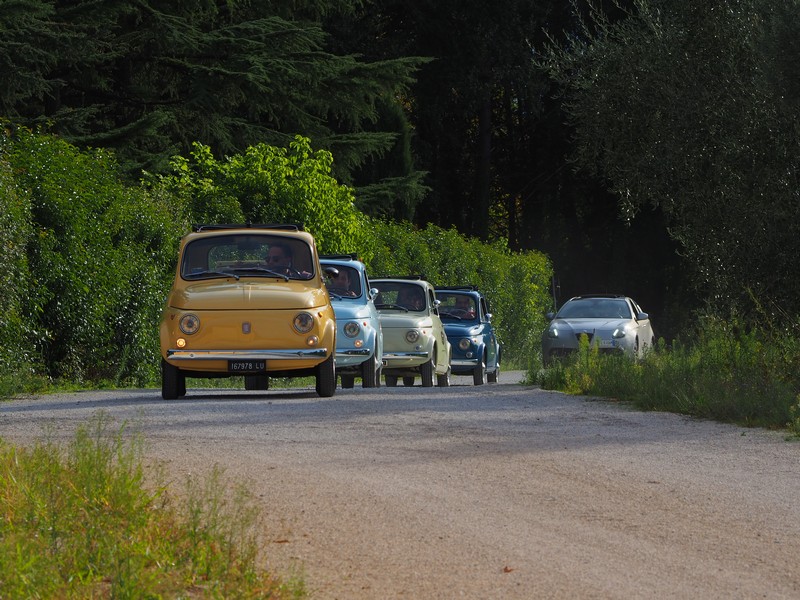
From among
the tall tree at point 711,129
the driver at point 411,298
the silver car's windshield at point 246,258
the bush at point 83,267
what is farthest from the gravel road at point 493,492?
the driver at point 411,298

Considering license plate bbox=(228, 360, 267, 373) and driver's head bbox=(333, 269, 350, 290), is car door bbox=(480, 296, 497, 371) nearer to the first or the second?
driver's head bbox=(333, 269, 350, 290)

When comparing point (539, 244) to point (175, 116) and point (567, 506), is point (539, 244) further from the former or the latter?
point (567, 506)

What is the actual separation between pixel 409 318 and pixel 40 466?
606 inches

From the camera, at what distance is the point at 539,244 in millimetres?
62219

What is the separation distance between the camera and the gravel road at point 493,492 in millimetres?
7188

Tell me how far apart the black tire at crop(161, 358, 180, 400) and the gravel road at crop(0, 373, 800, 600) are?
2.08 ft

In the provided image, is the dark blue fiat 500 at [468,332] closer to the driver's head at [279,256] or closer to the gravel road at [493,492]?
the driver's head at [279,256]

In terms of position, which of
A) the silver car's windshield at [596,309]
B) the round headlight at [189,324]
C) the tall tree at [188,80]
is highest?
the tall tree at [188,80]

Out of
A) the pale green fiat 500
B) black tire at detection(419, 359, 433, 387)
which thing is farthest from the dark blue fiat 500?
black tire at detection(419, 359, 433, 387)

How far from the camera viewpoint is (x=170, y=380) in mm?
17250

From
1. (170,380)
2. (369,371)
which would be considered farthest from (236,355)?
(369,371)

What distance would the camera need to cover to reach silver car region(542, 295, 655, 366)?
2944 cm

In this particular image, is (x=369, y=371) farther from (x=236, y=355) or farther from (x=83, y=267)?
(x=236, y=355)

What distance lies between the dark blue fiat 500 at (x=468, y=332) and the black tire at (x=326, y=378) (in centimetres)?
1128
